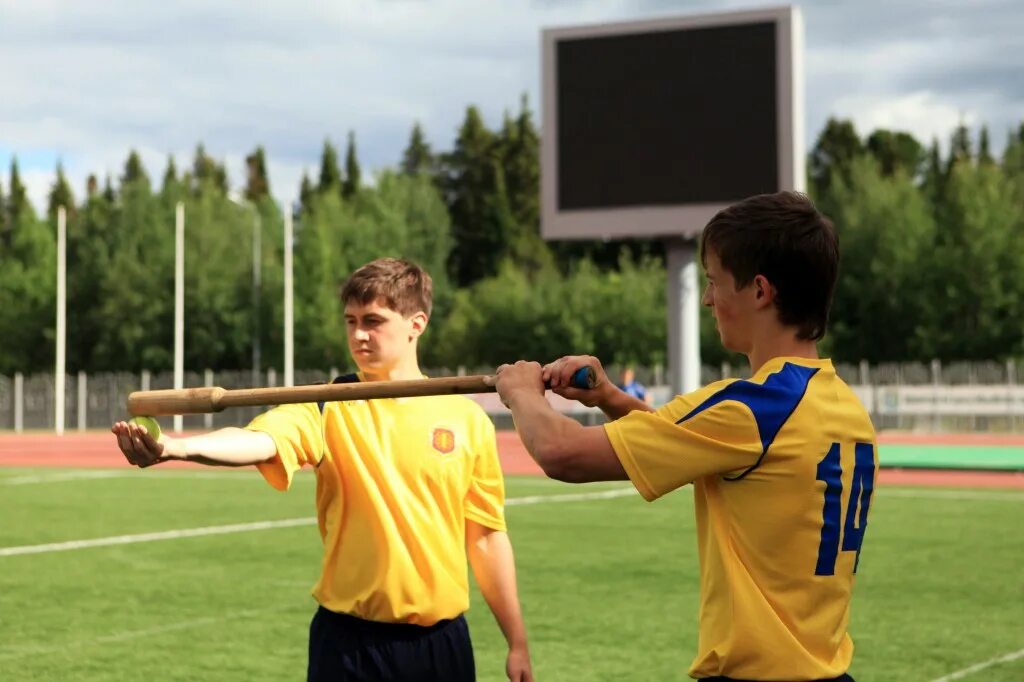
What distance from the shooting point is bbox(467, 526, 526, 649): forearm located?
5.00 metres

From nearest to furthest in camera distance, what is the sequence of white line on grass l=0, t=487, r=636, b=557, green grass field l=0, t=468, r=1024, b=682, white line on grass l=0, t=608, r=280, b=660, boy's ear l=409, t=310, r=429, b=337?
boy's ear l=409, t=310, r=429, b=337 < green grass field l=0, t=468, r=1024, b=682 < white line on grass l=0, t=608, r=280, b=660 < white line on grass l=0, t=487, r=636, b=557

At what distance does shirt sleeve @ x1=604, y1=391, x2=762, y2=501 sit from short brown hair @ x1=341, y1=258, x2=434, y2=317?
1638 mm

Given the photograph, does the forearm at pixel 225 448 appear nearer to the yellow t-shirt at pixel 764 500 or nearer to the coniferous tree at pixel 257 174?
the yellow t-shirt at pixel 764 500

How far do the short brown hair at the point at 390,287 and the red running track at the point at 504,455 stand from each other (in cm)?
1975

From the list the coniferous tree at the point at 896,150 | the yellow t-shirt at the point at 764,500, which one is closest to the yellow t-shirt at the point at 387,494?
the yellow t-shirt at the point at 764,500

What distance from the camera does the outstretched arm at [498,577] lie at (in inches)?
197

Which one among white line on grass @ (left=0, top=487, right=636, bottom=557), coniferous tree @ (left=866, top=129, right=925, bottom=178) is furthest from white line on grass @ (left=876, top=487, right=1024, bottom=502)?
coniferous tree @ (left=866, top=129, right=925, bottom=178)

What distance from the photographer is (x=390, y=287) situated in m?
4.88

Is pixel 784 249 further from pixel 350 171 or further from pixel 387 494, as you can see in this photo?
pixel 350 171

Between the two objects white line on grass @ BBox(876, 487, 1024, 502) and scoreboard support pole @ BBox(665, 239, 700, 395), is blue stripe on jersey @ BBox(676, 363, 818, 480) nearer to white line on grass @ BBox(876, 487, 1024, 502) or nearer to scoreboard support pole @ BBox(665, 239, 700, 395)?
white line on grass @ BBox(876, 487, 1024, 502)

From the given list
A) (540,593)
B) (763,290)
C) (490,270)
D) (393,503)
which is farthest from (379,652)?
(490,270)

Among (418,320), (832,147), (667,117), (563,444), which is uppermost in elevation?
(832,147)

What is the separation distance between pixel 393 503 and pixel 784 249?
5.96ft

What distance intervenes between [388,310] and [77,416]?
2119 inches
